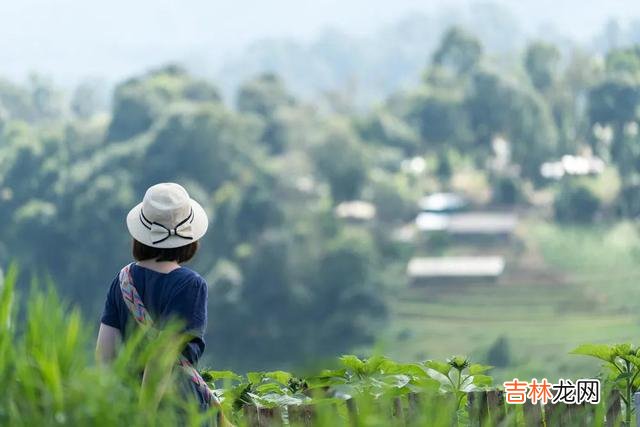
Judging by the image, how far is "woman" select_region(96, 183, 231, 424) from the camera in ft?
8.71

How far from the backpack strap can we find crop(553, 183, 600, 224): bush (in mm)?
55753

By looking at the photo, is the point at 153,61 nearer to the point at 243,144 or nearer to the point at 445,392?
the point at 243,144

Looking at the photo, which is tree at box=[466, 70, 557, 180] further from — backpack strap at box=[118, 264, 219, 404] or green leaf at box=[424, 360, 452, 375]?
backpack strap at box=[118, 264, 219, 404]

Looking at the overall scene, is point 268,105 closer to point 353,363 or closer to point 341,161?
point 341,161

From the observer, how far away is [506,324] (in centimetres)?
5338

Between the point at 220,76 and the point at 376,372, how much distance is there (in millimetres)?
104968

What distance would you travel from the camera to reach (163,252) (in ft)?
8.94

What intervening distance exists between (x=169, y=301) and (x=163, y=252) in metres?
0.12

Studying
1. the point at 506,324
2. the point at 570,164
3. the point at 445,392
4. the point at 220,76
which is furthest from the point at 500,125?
the point at 445,392

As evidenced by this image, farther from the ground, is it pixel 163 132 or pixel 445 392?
pixel 163 132

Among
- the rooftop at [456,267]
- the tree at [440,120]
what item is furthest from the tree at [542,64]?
the rooftop at [456,267]

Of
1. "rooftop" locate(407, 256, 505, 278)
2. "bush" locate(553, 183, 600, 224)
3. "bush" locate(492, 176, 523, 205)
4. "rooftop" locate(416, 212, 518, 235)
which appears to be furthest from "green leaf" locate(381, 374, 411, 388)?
"bush" locate(492, 176, 523, 205)

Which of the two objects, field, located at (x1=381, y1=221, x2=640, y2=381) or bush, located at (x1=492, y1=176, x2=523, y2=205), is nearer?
field, located at (x1=381, y1=221, x2=640, y2=381)

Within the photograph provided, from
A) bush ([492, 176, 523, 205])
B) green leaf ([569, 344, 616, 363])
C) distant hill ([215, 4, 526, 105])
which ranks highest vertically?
distant hill ([215, 4, 526, 105])
